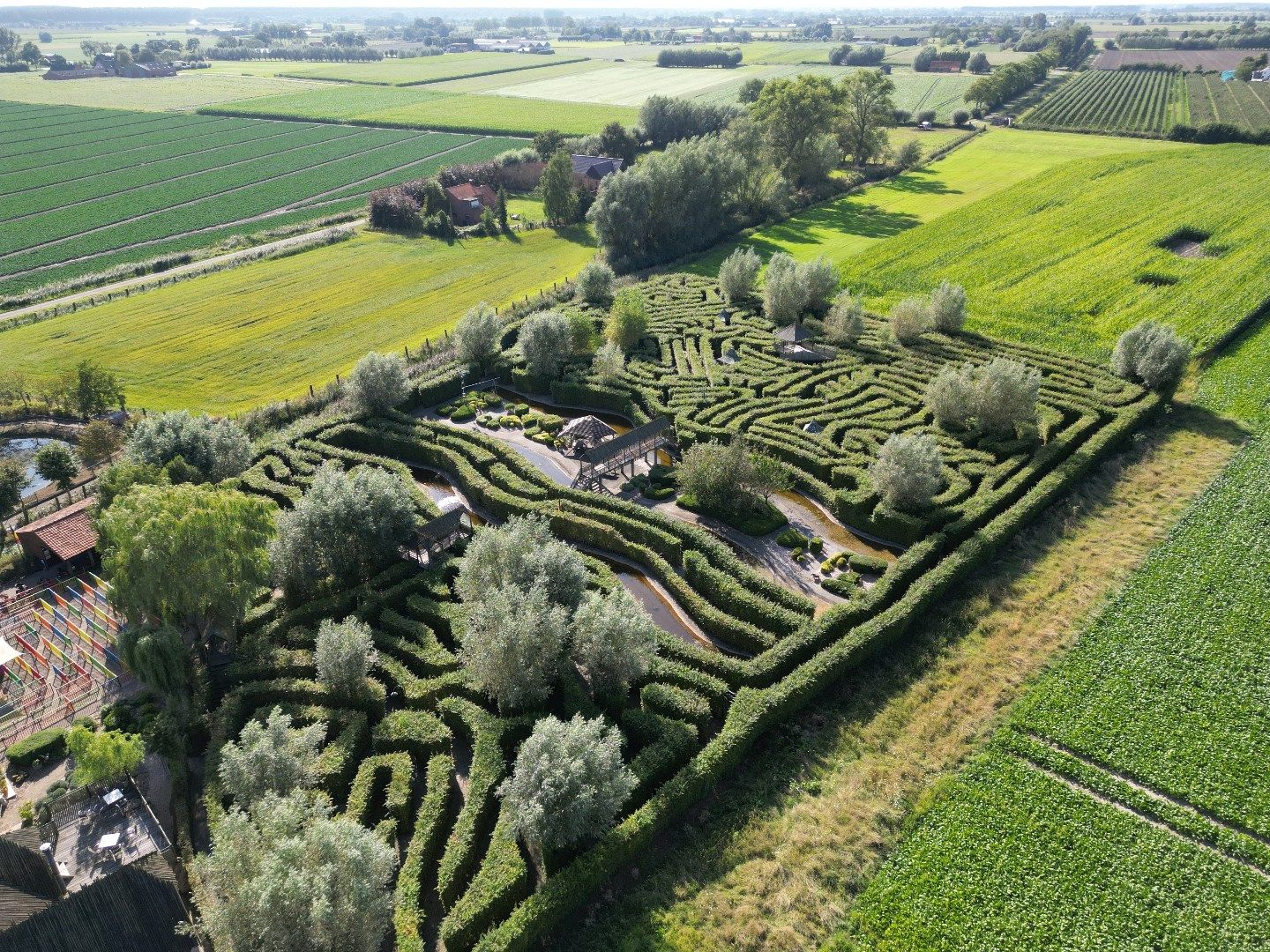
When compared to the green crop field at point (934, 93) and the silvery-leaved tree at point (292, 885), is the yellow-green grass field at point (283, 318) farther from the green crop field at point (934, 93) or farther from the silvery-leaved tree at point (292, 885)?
the green crop field at point (934, 93)

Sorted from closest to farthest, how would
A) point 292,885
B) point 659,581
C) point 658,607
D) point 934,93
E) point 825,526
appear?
1. point 292,885
2. point 658,607
3. point 659,581
4. point 825,526
5. point 934,93

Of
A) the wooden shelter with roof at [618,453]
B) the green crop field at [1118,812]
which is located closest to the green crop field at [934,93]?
the wooden shelter with roof at [618,453]

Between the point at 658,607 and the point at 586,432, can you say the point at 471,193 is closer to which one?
the point at 586,432

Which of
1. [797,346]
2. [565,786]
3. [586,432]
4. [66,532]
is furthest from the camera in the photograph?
[797,346]

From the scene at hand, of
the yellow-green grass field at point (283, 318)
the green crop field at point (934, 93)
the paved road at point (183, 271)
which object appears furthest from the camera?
the green crop field at point (934, 93)


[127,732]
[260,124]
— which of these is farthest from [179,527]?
[260,124]

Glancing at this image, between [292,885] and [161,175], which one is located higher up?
[161,175]

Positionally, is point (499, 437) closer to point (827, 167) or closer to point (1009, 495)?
point (1009, 495)

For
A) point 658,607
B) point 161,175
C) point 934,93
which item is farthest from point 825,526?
point 934,93
